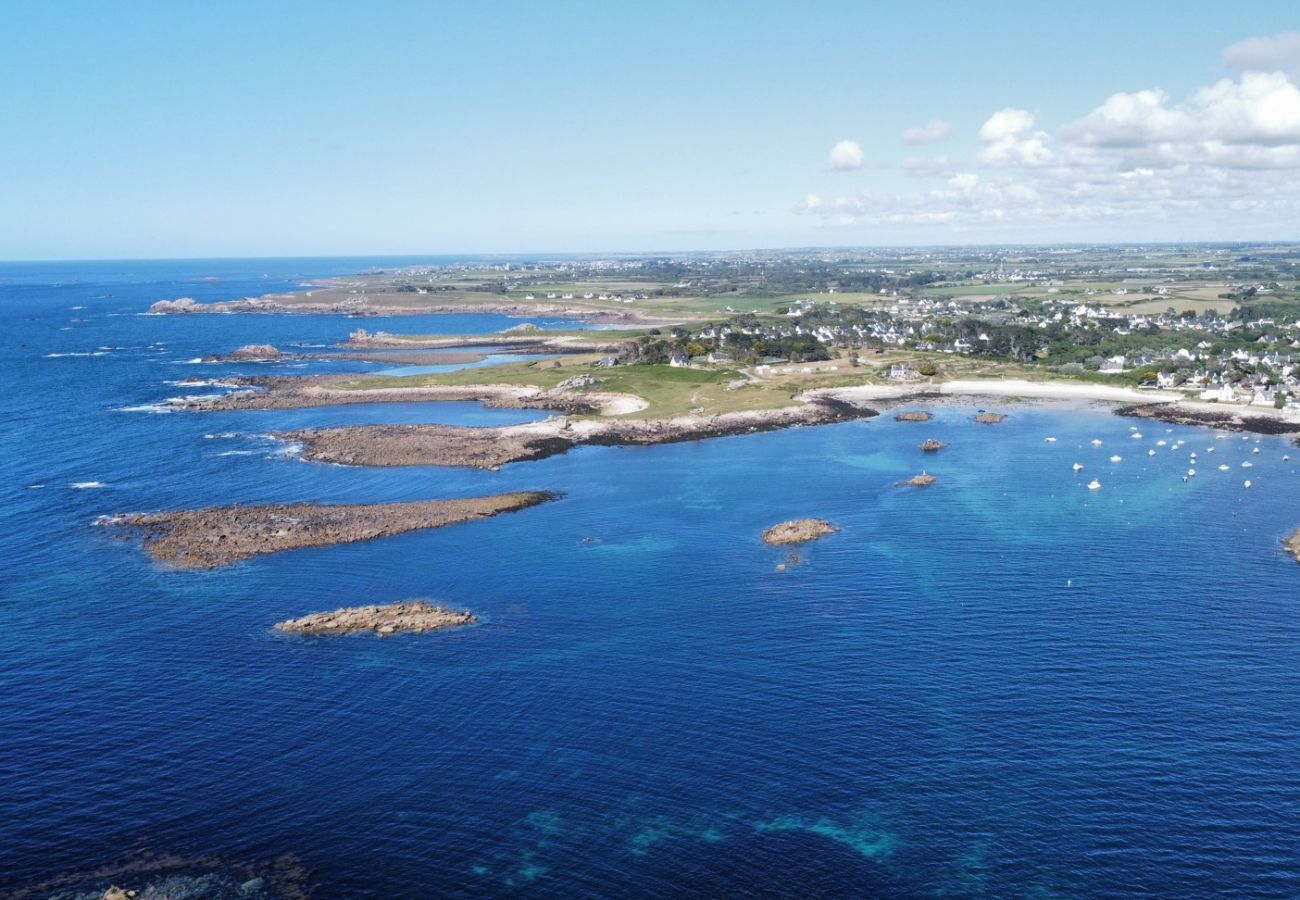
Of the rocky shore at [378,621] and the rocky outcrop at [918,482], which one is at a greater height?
the rocky outcrop at [918,482]

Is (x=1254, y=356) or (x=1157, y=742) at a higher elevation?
(x=1254, y=356)

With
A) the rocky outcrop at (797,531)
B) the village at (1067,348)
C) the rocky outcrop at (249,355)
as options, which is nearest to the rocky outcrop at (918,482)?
the rocky outcrop at (797,531)

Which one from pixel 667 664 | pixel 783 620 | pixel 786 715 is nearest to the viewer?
pixel 786 715

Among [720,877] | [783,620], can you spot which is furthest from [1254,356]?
[720,877]

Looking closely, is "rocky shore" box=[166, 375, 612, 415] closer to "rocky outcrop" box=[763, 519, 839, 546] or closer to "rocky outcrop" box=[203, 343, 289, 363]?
"rocky outcrop" box=[203, 343, 289, 363]

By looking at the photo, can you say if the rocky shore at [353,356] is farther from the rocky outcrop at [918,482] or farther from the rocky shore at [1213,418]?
the rocky shore at [1213,418]

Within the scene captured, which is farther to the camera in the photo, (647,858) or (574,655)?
(574,655)

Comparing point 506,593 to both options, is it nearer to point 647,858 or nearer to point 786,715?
point 786,715
